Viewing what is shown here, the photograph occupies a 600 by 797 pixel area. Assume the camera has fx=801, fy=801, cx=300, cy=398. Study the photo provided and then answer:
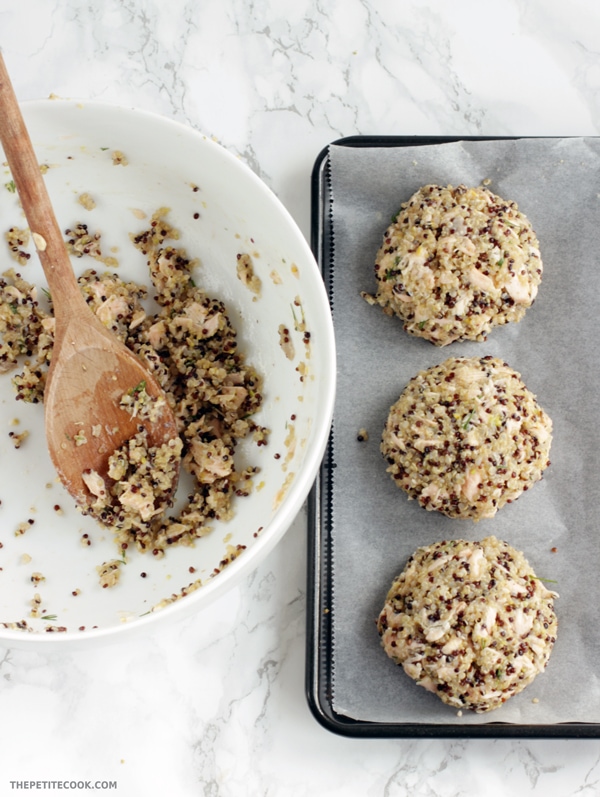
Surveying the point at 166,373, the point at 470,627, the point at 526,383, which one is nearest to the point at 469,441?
the point at 526,383

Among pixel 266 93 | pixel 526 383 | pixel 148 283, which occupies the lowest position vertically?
pixel 526 383

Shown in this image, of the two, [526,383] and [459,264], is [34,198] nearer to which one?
[459,264]

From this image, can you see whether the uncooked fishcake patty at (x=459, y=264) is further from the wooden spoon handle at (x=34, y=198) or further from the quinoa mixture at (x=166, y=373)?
the wooden spoon handle at (x=34, y=198)

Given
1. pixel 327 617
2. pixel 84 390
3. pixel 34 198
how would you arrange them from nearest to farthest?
1. pixel 34 198
2. pixel 84 390
3. pixel 327 617

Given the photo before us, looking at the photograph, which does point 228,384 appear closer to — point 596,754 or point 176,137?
point 176,137

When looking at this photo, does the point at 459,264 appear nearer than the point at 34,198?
No

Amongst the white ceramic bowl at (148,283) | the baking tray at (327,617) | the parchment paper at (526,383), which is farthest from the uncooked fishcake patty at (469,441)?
the white ceramic bowl at (148,283)
